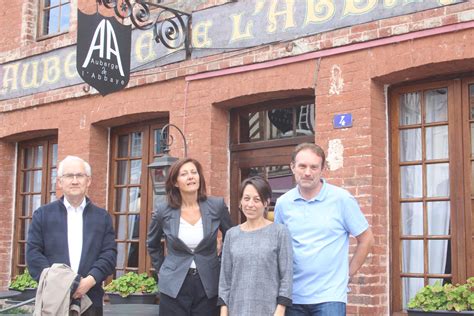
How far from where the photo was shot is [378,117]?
6531mm

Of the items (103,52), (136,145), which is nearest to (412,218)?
(103,52)

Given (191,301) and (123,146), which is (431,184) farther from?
(123,146)

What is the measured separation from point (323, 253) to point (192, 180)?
1002 mm

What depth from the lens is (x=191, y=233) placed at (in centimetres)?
454

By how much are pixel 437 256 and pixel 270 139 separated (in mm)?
2247

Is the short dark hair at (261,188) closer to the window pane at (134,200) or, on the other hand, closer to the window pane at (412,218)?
the window pane at (412,218)

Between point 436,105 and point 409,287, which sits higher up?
point 436,105

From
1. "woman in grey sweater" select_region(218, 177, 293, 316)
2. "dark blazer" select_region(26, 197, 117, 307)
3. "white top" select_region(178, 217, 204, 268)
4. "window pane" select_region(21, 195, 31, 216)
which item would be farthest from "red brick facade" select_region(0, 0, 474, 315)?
"dark blazer" select_region(26, 197, 117, 307)

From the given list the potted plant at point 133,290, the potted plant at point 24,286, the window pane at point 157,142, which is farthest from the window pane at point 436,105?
the potted plant at point 24,286

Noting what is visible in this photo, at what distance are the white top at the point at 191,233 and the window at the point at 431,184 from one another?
2.53m

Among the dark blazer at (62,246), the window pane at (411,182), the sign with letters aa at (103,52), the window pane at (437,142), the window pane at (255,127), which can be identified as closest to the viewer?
the dark blazer at (62,246)

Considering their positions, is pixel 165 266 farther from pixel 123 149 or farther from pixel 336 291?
pixel 123 149

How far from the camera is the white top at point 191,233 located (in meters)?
4.53

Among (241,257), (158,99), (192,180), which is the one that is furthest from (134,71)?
(241,257)
